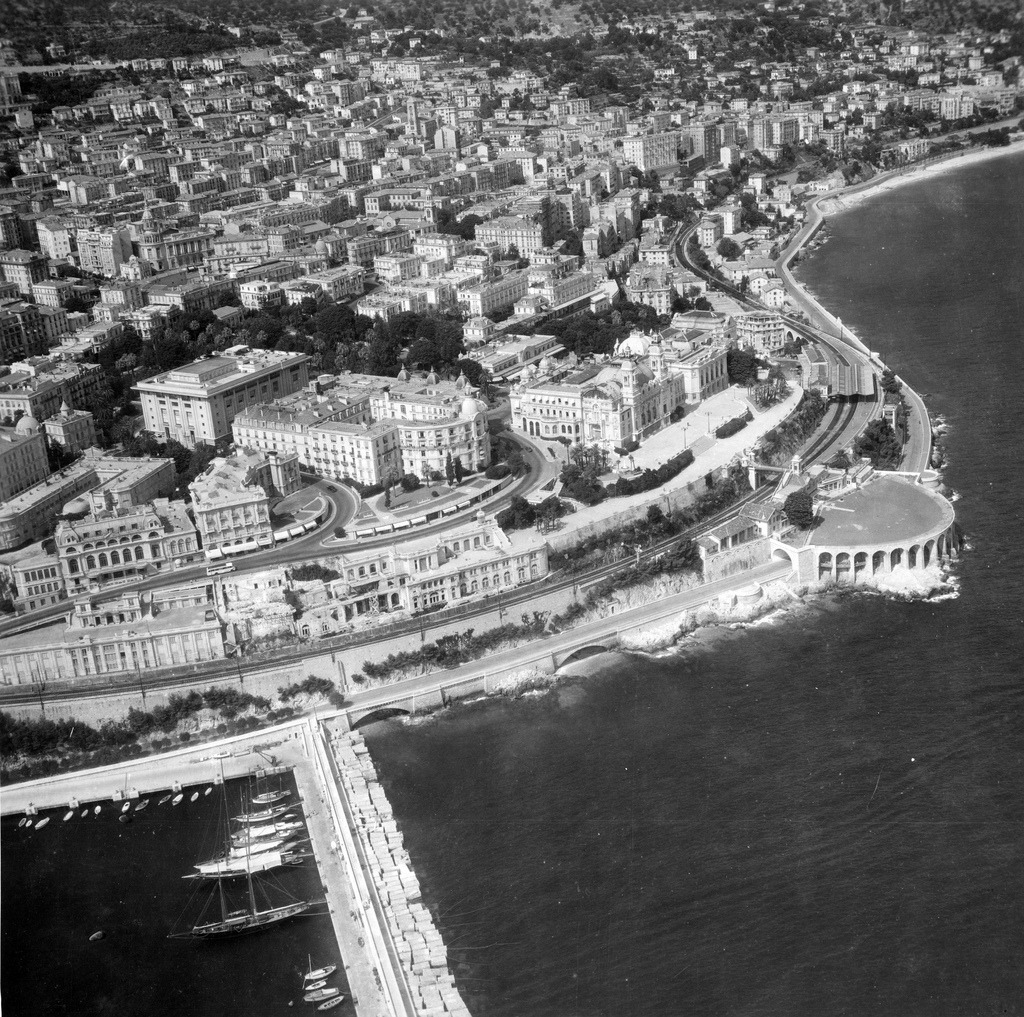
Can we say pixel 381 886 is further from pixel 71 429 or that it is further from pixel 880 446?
pixel 71 429

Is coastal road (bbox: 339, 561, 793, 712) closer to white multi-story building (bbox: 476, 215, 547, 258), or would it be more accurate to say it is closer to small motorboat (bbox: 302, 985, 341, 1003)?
small motorboat (bbox: 302, 985, 341, 1003)

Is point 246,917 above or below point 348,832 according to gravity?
below

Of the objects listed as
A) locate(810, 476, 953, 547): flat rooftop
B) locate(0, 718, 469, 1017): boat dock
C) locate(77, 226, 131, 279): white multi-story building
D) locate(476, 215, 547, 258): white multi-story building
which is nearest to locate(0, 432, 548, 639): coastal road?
locate(0, 718, 469, 1017): boat dock

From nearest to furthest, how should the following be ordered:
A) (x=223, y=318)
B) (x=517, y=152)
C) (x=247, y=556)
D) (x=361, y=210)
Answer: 1. (x=247, y=556)
2. (x=223, y=318)
3. (x=361, y=210)
4. (x=517, y=152)

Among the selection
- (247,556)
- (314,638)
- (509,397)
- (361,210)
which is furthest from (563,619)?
(361,210)

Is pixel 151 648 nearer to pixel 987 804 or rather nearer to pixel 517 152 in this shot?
pixel 987 804

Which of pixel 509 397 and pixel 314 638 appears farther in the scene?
pixel 509 397

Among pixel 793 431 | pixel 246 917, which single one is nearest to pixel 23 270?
pixel 793 431
